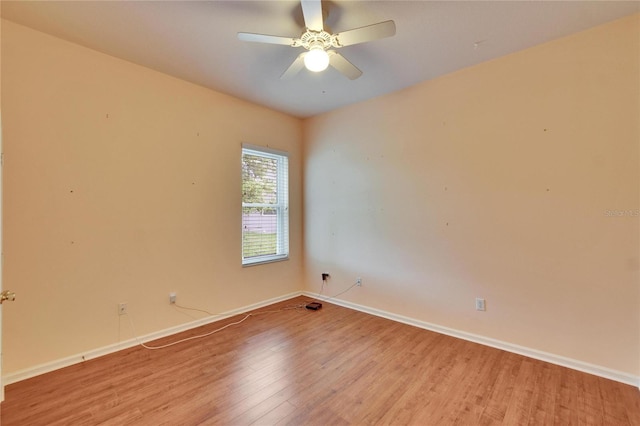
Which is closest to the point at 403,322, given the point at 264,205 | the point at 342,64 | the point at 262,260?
the point at 262,260

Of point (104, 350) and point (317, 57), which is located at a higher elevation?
point (317, 57)

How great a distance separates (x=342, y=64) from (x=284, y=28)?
0.53m

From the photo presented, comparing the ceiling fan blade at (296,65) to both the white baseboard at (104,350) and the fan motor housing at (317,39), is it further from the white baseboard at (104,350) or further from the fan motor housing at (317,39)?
the white baseboard at (104,350)

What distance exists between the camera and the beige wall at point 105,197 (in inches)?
87.9

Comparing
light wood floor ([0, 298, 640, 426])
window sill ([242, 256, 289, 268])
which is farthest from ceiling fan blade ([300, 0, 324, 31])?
window sill ([242, 256, 289, 268])

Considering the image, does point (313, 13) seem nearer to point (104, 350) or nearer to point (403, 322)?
point (403, 322)

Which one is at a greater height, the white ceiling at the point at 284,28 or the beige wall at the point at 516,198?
the white ceiling at the point at 284,28

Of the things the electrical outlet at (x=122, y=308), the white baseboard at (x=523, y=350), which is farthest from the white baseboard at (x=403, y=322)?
the electrical outlet at (x=122, y=308)

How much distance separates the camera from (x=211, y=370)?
232cm

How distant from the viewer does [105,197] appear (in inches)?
103

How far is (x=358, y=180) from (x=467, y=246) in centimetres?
152

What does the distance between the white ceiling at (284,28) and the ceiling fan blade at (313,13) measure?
225 millimetres

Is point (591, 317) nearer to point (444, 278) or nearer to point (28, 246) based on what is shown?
point (444, 278)

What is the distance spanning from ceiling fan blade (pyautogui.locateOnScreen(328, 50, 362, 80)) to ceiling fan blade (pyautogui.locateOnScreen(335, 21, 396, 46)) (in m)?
0.12
